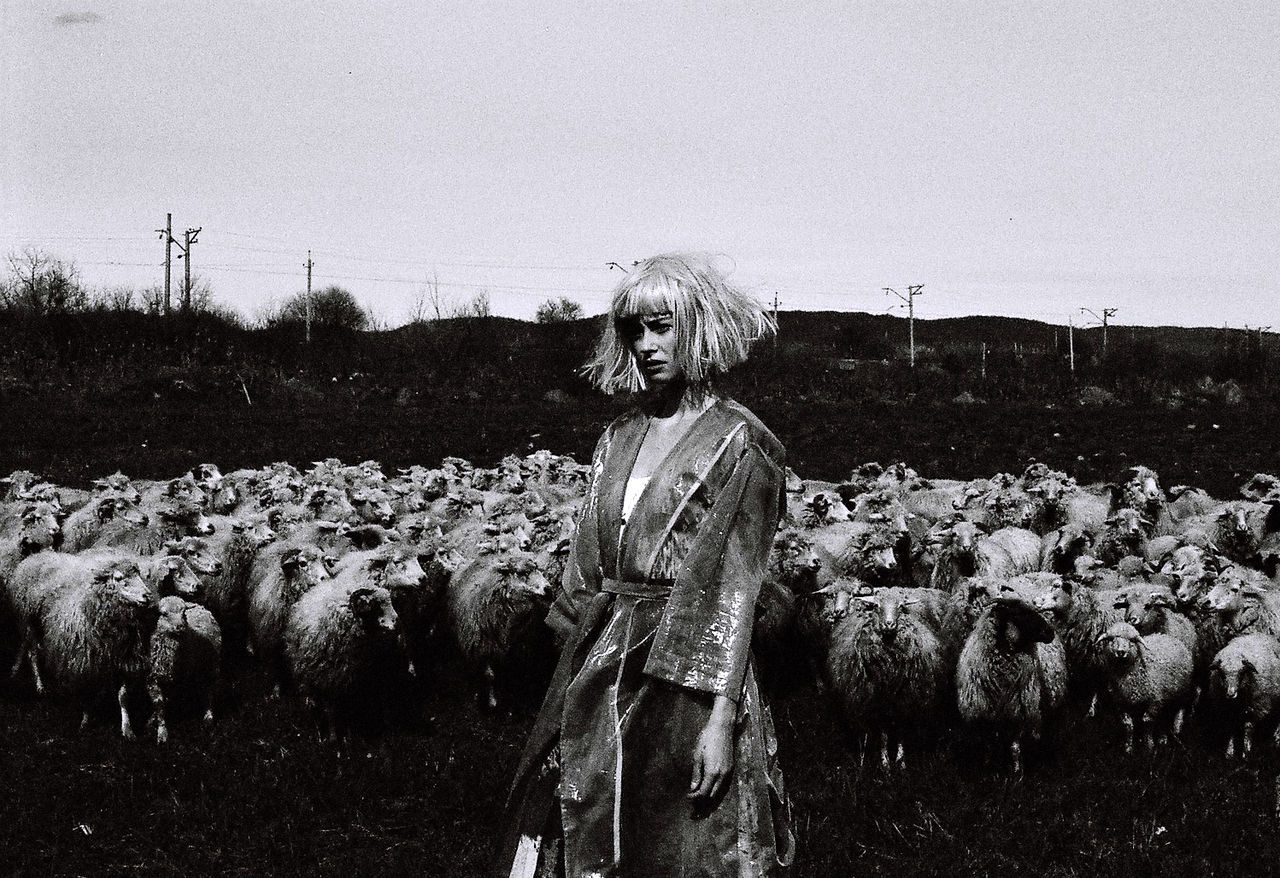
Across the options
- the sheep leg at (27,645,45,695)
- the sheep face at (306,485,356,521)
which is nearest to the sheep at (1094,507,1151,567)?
the sheep face at (306,485,356,521)

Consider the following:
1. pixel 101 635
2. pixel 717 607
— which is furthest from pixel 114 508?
pixel 717 607

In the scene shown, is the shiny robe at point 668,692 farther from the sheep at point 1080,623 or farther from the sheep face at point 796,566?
the sheep face at point 796,566

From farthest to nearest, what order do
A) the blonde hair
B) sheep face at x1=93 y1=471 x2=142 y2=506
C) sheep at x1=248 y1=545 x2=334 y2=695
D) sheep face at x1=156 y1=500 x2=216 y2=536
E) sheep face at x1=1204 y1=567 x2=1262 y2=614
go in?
sheep face at x1=93 y1=471 x2=142 y2=506, sheep face at x1=156 y1=500 x2=216 y2=536, sheep at x1=248 y1=545 x2=334 y2=695, sheep face at x1=1204 y1=567 x2=1262 y2=614, the blonde hair

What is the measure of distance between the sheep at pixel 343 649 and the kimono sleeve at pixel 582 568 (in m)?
4.48

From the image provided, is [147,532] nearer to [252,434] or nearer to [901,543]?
[901,543]

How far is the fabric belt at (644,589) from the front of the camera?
2844mm

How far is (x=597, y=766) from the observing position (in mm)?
2799

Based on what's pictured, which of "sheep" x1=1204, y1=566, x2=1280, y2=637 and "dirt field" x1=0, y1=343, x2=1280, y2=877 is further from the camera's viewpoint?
"sheep" x1=1204, y1=566, x2=1280, y2=637

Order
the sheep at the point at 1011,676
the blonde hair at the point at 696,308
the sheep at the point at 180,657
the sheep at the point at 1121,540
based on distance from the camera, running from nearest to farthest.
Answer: the blonde hair at the point at 696,308 → the sheep at the point at 1011,676 → the sheep at the point at 180,657 → the sheep at the point at 1121,540

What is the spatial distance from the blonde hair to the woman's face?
2 cm

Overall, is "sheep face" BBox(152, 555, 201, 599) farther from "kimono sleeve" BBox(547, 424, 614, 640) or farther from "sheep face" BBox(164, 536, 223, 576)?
"kimono sleeve" BBox(547, 424, 614, 640)

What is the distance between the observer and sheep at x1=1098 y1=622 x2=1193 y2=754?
7.09 m

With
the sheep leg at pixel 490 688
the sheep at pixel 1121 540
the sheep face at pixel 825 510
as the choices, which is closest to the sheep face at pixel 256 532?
the sheep leg at pixel 490 688

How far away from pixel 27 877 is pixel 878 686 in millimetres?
4967
